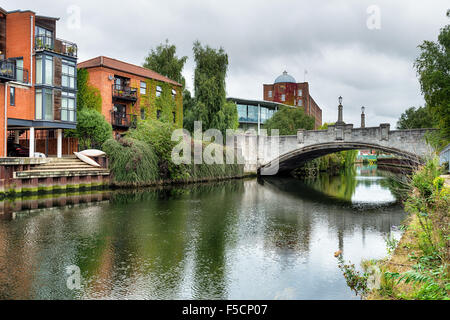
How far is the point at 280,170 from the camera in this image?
44125mm

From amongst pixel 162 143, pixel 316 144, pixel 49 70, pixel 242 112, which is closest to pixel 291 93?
pixel 242 112

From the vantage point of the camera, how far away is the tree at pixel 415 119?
47.5 metres

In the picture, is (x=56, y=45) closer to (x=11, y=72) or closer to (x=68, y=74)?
(x=68, y=74)

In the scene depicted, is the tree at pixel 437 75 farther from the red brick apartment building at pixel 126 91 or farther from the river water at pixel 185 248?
the red brick apartment building at pixel 126 91

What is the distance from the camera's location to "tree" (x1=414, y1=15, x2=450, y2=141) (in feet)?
77.2

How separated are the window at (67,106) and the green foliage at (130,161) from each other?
329cm

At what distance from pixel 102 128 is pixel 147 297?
76.9ft

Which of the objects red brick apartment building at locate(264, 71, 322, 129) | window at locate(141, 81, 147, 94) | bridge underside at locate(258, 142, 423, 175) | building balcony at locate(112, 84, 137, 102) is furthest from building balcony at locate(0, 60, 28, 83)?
red brick apartment building at locate(264, 71, 322, 129)

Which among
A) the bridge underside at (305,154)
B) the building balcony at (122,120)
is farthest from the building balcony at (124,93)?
the bridge underside at (305,154)

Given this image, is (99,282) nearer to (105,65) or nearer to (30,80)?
(30,80)

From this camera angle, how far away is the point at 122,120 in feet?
108

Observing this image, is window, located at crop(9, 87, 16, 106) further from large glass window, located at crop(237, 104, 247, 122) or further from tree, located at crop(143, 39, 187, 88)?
large glass window, located at crop(237, 104, 247, 122)
